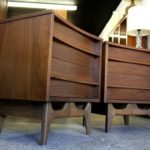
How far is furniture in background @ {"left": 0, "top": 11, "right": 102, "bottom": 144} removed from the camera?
4.19 feet

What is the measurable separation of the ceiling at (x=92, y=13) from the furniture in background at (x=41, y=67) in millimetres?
3229

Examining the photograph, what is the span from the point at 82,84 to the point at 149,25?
115 cm

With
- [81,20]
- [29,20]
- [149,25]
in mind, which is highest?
[81,20]

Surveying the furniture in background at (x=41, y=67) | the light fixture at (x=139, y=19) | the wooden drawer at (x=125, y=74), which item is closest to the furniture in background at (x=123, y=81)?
the wooden drawer at (x=125, y=74)

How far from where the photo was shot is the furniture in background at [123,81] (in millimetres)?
1812

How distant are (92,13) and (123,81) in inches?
152

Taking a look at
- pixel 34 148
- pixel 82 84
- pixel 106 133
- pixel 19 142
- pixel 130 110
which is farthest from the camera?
pixel 130 110

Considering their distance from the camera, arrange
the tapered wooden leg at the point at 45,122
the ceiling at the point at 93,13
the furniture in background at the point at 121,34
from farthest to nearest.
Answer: the ceiling at the point at 93,13 < the furniture in background at the point at 121,34 < the tapered wooden leg at the point at 45,122

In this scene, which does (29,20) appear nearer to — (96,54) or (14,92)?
(14,92)

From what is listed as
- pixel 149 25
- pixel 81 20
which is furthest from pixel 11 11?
pixel 149 25

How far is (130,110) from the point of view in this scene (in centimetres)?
190

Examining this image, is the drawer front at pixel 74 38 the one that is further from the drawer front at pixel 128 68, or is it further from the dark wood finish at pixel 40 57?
the drawer front at pixel 128 68

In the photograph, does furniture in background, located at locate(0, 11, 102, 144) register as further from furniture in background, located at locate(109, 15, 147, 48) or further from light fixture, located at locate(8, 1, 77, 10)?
light fixture, located at locate(8, 1, 77, 10)

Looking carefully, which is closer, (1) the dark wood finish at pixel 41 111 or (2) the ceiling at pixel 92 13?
(1) the dark wood finish at pixel 41 111
